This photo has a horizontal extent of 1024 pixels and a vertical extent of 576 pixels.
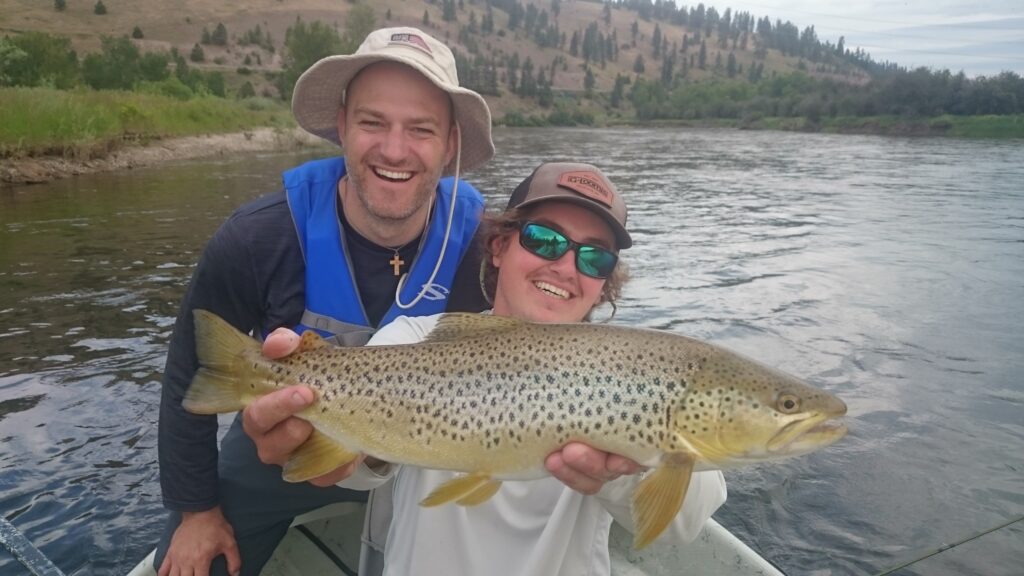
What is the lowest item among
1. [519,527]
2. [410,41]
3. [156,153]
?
[156,153]

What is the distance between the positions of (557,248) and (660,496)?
1175mm

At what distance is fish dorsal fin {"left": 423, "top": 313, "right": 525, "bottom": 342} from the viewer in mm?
2863

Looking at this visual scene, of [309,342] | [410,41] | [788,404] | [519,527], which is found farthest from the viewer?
[410,41]

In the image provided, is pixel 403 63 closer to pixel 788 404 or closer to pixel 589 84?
pixel 788 404

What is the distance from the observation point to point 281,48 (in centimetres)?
12281

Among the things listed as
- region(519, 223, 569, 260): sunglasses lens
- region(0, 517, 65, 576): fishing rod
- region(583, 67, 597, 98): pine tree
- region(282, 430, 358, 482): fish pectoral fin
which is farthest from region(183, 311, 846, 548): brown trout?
region(583, 67, 597, 98): pine tree

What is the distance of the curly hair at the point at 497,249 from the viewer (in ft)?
11.0

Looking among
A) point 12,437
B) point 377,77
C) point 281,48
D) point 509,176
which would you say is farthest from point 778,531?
point 281,48

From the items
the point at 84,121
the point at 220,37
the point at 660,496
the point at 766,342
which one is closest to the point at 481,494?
the point at 660,496

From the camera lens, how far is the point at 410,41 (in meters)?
3.63

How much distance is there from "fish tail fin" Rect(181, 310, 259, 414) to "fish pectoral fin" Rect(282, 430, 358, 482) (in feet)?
1.00

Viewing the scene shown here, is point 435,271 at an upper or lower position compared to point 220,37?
lower

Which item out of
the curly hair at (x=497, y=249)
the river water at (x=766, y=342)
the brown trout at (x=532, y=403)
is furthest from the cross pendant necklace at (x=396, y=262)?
the river water at (x=766, y=342)

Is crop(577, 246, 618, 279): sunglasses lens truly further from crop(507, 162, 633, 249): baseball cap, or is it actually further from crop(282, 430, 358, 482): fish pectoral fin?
crop(282, 430, 358, 482): fish pectoral fin
